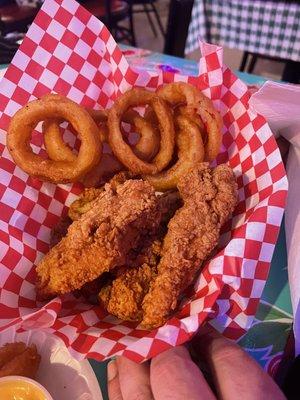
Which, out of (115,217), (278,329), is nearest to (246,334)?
(278,329)

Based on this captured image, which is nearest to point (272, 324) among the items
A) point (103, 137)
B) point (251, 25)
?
point (103, 137)

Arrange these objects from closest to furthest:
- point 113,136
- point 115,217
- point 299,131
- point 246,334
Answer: point 115,217
point 246,334
point 113,136
point 299,131

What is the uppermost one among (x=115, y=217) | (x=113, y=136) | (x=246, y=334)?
(x=113, y=136)

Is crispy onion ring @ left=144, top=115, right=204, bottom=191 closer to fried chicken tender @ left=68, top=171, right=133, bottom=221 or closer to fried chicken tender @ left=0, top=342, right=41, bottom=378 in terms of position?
fried chicken tender @ left=68, top=171, right=133, bottom=221

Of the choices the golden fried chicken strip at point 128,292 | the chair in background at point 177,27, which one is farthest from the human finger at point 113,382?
the chair in background at point 177,27

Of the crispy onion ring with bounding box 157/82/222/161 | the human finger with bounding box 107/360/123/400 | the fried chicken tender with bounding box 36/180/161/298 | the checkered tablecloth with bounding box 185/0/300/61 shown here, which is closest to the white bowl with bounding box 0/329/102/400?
the human finger with bounding box 107/360/123/400

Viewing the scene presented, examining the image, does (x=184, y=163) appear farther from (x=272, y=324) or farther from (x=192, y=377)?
(x=192, y=377)

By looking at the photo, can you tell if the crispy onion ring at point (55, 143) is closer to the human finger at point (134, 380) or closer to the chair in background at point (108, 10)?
the human finger at point (134, 380)

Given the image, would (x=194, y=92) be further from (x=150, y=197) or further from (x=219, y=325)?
(x=219, y=325)
